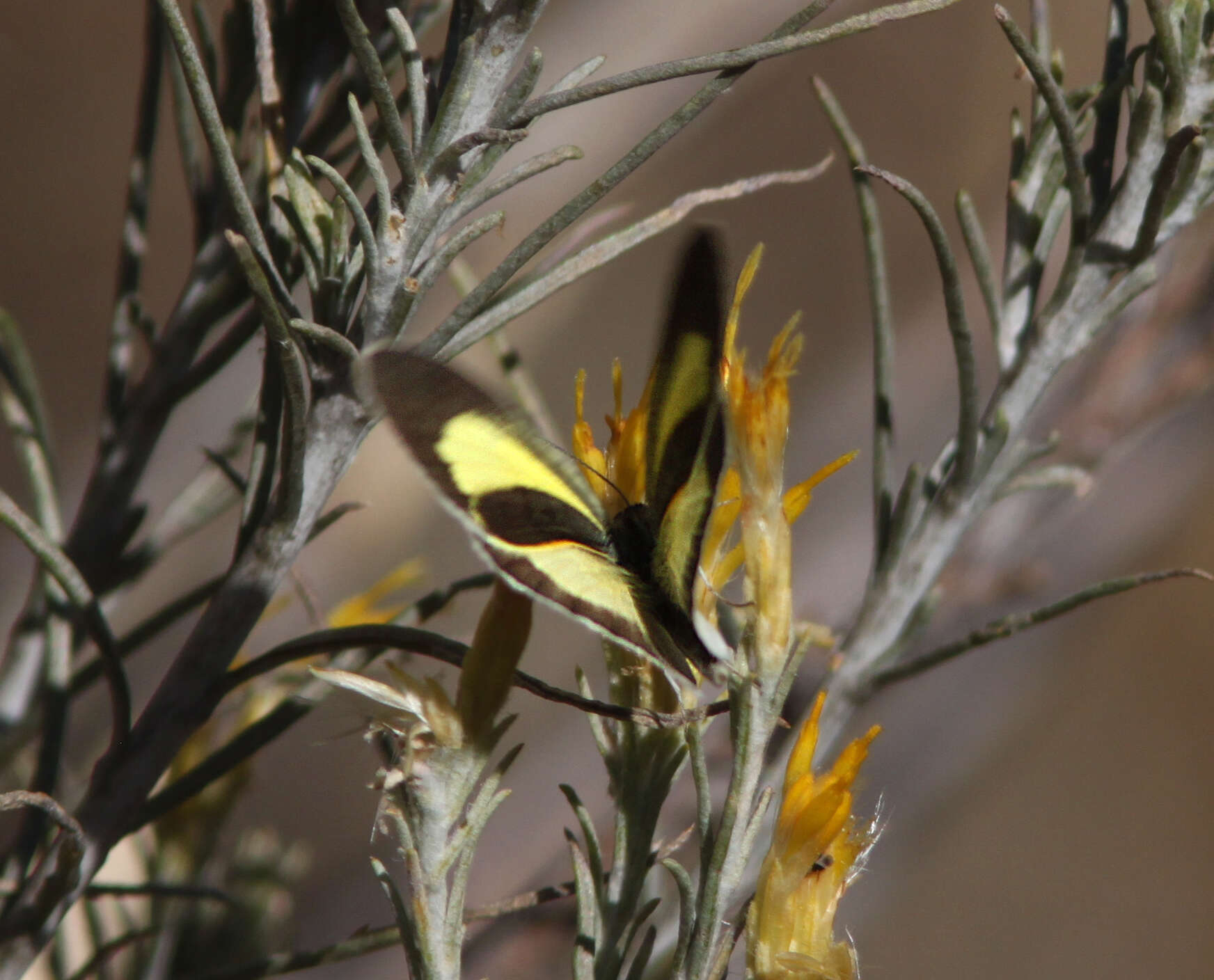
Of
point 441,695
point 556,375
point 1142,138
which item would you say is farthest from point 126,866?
point 556,375

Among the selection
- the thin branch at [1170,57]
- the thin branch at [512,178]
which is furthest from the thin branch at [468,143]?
the thin branch at [1170,57]

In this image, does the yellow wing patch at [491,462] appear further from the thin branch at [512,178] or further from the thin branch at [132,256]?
the thin branch at [132,256]

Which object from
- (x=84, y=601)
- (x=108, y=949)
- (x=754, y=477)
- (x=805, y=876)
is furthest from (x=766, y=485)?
(x=108, y=949)

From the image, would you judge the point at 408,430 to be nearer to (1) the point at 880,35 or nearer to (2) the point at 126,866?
(2) the point at 126,866

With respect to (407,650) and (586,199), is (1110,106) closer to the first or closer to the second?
(586,199)

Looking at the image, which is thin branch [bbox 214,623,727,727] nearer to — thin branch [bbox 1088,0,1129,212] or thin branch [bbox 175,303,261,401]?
thin branch [bbox 175,303,261,401]
